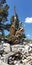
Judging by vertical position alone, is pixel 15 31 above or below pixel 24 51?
above

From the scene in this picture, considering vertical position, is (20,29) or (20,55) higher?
(20,29)

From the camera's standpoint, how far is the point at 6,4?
23172mm

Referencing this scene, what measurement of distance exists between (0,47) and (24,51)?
1.72m

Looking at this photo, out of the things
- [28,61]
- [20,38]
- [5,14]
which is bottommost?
[28,61]

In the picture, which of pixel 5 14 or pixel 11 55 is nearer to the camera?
pixel 11 55

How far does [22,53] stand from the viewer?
1394cm

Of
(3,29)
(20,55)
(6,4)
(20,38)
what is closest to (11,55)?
(20,55)

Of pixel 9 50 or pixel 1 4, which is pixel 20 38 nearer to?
pixel 9 50

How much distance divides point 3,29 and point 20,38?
4311mm

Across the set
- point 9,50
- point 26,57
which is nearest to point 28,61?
point 26,57

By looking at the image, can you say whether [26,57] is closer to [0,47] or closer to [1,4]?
[0,47]

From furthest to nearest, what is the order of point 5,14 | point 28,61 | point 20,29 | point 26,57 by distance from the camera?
1. point 5,14
2. point 20,29
3. point 26,57
4. point 28,61

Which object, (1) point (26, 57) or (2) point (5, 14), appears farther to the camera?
(2) point (5, 14)

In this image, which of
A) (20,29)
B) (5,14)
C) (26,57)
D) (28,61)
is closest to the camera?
(28,61)
